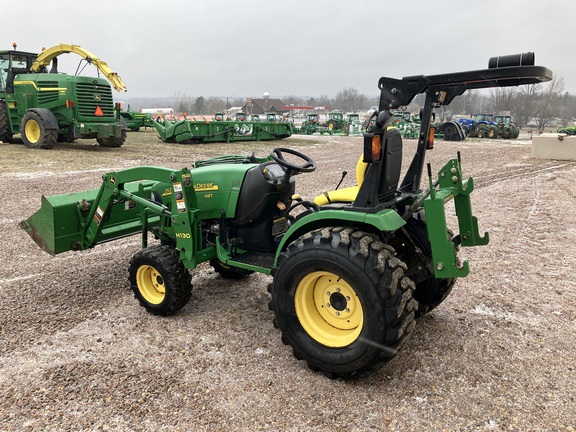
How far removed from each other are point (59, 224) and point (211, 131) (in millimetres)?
15132

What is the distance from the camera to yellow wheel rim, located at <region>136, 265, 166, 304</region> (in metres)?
3.88

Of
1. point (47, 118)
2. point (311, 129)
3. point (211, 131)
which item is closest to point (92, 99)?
point (47, 118)

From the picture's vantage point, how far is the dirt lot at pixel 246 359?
262 cm

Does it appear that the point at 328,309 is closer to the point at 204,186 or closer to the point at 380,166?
the point at 380,166

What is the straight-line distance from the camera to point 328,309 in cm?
307

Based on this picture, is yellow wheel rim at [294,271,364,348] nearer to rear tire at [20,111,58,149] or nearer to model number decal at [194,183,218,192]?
model number decal at [194,183,218,192]

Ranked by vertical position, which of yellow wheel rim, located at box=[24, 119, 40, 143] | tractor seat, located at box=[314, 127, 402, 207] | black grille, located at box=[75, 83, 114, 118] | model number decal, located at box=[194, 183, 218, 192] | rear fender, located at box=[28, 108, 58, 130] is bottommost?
model number decal, located at box=[194, 183, 218, 192]

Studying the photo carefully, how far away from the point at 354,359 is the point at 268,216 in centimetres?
143

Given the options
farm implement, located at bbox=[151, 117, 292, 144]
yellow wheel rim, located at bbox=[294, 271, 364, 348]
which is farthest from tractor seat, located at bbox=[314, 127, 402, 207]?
farm implement, located at bbox=[151, 117, 292, 144]

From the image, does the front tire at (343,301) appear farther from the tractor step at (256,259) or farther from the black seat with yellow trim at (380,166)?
the tractor step at (256,259)

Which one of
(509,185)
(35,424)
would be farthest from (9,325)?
(509,185)

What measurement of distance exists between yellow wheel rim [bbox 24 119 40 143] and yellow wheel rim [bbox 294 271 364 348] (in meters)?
13.1

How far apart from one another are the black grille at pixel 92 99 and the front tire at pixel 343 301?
12638 millimetres

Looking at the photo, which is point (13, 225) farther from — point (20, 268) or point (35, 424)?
point (35, 424)
